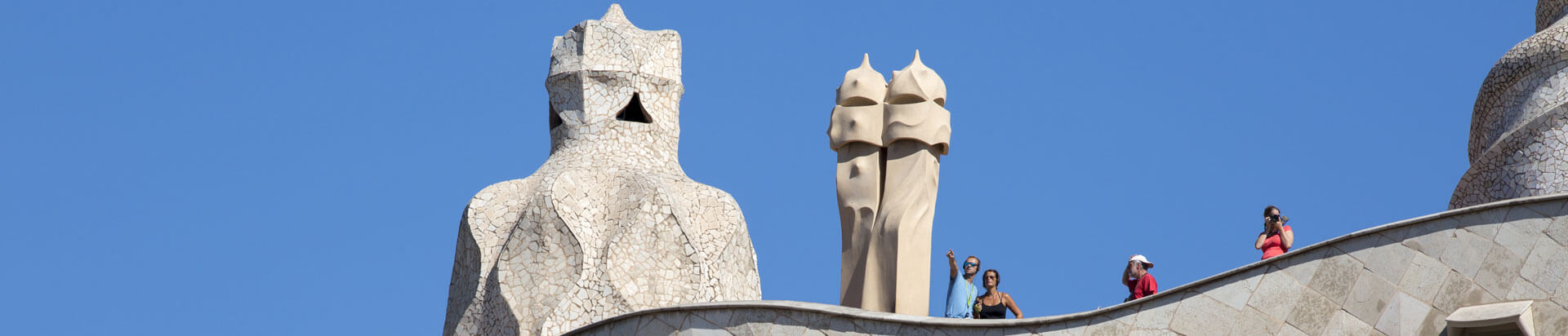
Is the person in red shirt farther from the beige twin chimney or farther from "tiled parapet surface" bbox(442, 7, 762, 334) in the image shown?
"tiled parapet surface" bbox(442, 7, 762, 334)

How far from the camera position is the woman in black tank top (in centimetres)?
1330

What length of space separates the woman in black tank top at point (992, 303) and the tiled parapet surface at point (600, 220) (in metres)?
4.02

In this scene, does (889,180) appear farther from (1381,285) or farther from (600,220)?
(600,220)

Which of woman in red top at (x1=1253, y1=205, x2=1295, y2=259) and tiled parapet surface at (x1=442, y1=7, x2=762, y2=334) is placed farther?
tiled parapet surface at (x1=442, y1=7, x2=762, y2=334)

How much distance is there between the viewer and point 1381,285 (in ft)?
40.9

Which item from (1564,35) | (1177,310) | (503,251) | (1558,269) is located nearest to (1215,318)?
(1177,310)

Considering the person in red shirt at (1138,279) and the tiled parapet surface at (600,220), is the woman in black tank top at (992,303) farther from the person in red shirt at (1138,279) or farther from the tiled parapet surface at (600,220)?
the tiled parapet surface at (600,220)

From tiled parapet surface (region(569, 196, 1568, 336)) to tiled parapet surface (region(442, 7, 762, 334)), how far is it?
436 centimetres

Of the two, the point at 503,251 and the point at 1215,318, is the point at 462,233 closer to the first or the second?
the point at 503,251

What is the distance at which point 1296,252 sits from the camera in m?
12.6

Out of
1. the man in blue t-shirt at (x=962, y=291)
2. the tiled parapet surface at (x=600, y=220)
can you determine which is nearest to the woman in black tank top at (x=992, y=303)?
the man in blue t-shirt at (x=962, y=291)

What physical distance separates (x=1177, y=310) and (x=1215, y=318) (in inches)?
8.0

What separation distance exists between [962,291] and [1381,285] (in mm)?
2306

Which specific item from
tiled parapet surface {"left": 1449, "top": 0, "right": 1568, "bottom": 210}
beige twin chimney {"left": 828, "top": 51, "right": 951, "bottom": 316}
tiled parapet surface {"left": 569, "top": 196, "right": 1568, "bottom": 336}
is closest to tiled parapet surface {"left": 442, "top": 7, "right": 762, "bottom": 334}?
beige twin chimney {"left": 828, "top": 51, "right": 951, "bottom": 316}
